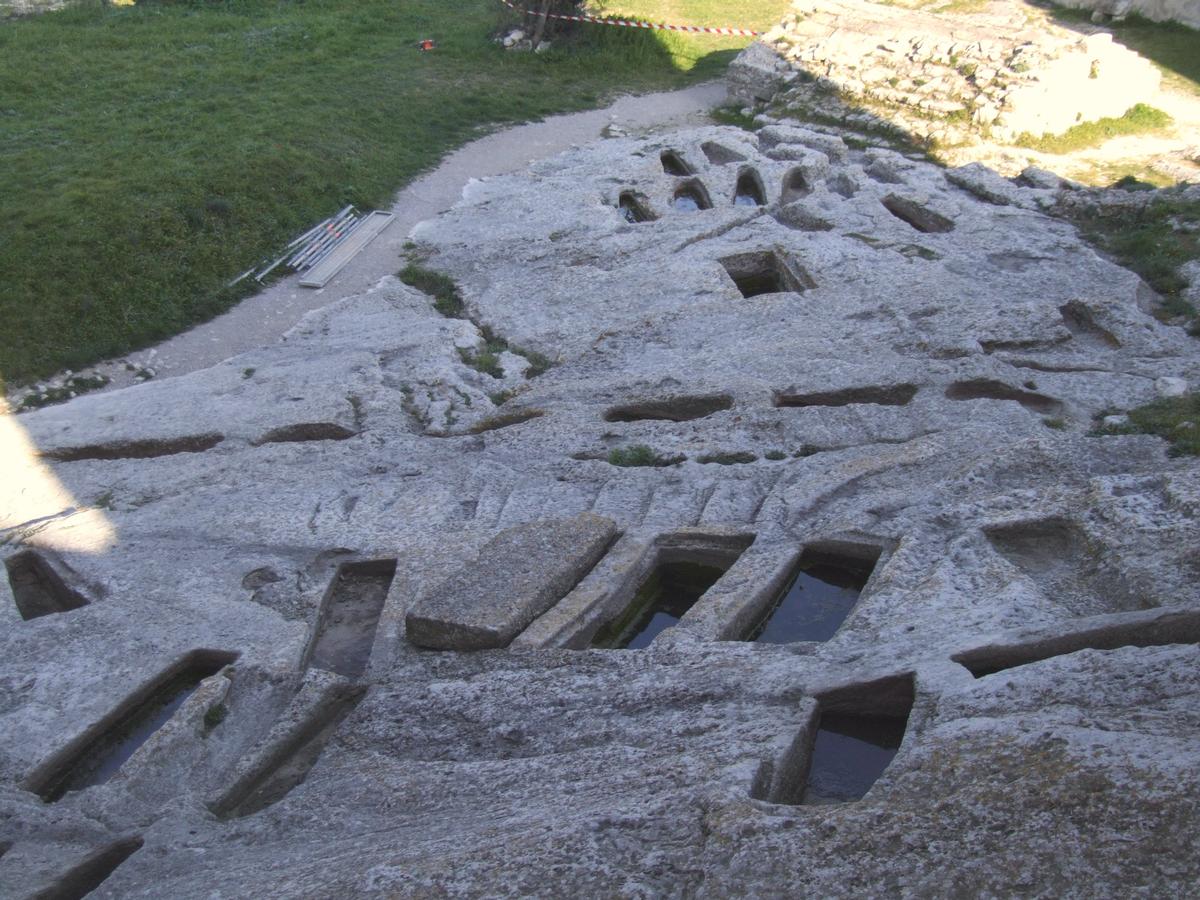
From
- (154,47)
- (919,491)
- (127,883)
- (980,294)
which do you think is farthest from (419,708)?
(154,47)

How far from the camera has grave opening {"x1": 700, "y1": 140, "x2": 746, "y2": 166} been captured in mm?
17422

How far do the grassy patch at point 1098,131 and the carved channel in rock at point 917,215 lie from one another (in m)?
4.38

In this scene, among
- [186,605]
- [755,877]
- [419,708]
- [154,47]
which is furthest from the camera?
[154,47]

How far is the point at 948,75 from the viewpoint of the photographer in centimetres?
1920

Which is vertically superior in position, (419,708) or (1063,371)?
(1063,371)

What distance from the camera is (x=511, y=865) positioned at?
4.54 m

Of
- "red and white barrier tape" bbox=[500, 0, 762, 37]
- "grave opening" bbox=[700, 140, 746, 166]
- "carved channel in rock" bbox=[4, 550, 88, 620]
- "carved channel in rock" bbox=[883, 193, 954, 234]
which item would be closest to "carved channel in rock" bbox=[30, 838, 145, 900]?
"carved channel in rock" bbox=[4, 550, 88, 620]

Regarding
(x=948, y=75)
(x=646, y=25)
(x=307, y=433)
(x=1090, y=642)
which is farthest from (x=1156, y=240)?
(x=646, y=25)

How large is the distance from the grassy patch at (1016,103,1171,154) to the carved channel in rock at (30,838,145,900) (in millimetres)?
17128

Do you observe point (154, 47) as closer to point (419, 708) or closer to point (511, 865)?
point (419, 708)

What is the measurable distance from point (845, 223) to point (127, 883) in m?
11.4

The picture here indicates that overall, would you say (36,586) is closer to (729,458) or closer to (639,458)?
(639,458)

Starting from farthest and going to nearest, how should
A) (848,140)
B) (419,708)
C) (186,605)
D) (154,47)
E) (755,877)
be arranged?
(154,47)
(848,140)
(186,605)
(419,708)
(755,877)

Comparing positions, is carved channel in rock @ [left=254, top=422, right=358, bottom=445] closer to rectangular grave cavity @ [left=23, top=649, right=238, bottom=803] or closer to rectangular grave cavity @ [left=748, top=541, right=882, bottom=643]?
rectangular grave cavity @ [left=23, top=649, right=238, bottom=803]
